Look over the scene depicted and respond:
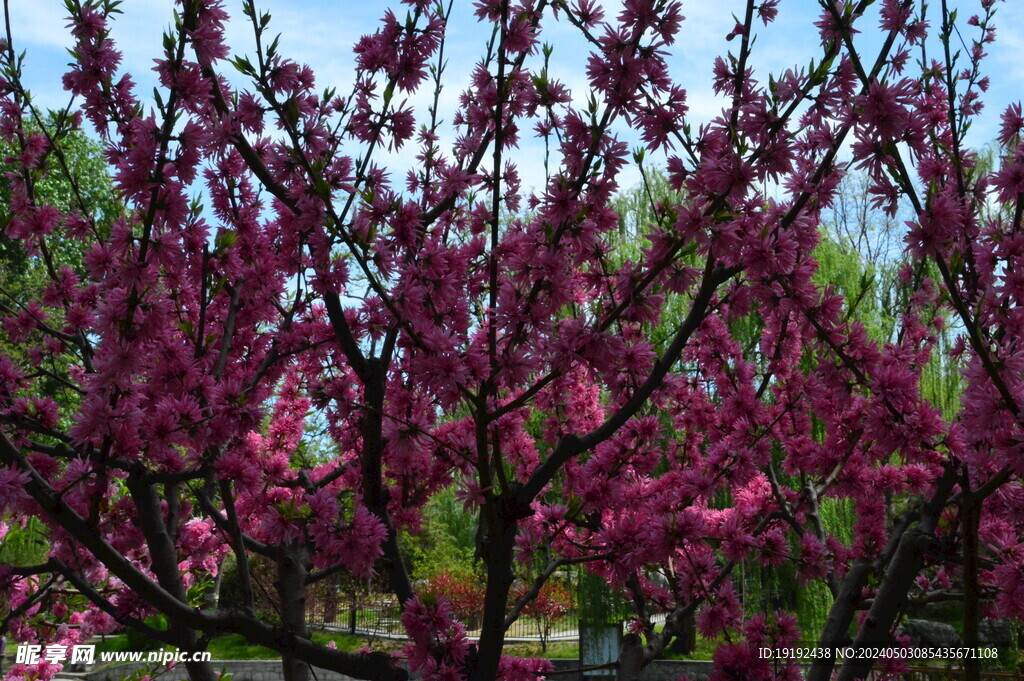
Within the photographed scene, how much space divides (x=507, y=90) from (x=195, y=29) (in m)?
1.08

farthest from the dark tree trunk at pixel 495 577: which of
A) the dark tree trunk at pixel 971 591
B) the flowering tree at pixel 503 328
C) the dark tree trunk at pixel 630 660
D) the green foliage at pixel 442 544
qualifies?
the green foliage at pixel 442 544

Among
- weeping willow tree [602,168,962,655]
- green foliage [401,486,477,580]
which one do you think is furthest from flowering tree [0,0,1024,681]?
green foliage [401,486,477,580]

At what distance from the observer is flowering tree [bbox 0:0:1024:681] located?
2330mm

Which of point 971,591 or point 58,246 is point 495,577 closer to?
point 971,591

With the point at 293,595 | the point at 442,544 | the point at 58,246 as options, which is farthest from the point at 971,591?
the point at 442,544

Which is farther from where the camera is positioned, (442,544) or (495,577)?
(442,544)

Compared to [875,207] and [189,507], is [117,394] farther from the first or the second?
[189,507]

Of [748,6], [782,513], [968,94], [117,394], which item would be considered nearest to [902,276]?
[968,94]

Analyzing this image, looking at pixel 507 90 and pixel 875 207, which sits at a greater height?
Answer: pixel 507 90

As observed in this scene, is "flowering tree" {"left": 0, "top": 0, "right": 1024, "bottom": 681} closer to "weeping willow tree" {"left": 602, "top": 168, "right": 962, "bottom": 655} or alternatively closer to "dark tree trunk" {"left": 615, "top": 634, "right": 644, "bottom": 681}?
"dark tree trunk" {"left": 615, "top": 634, "right": 644, "bottom": 681}

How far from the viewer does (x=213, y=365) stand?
12.5 ft

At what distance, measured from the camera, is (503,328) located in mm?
2385

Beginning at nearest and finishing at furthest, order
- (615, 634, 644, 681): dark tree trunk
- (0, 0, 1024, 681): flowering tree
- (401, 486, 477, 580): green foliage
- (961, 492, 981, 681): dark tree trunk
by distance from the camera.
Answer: (961, 492, 981, 681): dark tree trunk → (0, 0, 1024, 681): flowering tree → (615, 634, 644, 681): dark tree trunk → (401, 486, 477, 580): green foliage

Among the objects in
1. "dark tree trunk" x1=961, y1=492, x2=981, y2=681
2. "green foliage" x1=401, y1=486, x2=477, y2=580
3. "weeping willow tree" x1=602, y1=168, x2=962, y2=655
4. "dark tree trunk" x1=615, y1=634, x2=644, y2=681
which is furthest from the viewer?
"green foliage" x1=401, y1=486, x2=477, y2=580
